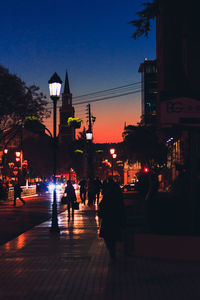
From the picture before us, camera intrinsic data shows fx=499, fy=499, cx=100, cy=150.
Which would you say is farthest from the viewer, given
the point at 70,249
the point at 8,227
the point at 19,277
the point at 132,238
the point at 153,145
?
the point at 153,145

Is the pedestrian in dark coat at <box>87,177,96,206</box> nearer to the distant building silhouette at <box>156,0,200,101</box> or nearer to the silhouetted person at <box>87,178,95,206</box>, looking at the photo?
the silhouetted person at <box>87,178,95,206</box>

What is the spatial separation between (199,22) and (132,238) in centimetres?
613

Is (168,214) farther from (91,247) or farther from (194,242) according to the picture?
(91,247)

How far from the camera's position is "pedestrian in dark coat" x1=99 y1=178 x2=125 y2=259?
1095cm

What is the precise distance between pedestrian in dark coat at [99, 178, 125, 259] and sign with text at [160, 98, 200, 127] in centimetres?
196

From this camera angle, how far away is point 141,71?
A: 482 ft

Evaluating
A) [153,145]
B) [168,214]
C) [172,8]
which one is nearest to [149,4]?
[172,8]

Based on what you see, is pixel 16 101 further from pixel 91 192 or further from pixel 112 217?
pixel 112 217

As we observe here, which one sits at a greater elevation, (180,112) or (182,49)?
(182,49)

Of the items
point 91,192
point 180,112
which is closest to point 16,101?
point 91,192

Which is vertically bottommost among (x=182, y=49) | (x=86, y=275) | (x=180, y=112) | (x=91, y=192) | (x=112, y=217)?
(x=86, y=275)

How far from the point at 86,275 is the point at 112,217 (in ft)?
7.78

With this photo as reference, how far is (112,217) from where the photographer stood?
11062mm

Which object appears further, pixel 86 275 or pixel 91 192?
pixel 91 192
